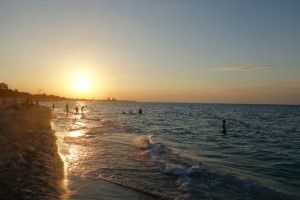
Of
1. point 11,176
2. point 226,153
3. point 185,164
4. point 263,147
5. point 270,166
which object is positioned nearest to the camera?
point 11,176

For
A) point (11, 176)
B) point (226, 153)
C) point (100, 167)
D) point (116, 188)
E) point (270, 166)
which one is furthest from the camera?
point (226, 153)

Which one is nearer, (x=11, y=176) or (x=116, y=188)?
(x=11, y=176)

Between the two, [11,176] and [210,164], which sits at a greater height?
[11,176]

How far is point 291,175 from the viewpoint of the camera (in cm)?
1212

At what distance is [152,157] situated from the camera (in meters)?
14.5

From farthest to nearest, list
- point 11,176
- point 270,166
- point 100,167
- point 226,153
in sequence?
1. point 226,153
2. point 270,166
3. point 100,167
4. point 11,176

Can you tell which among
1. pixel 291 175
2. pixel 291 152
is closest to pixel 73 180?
pixel 291 175

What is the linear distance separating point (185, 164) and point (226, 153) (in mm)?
5827

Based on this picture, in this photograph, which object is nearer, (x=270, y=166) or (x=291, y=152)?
(x=270, y=166)

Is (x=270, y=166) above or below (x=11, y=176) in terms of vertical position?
below

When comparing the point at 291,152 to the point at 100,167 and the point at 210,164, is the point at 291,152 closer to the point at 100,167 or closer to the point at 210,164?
the point at 210,164

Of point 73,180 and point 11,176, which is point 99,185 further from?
point 11,176

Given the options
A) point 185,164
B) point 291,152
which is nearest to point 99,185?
point 185,164

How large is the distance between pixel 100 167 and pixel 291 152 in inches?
613
